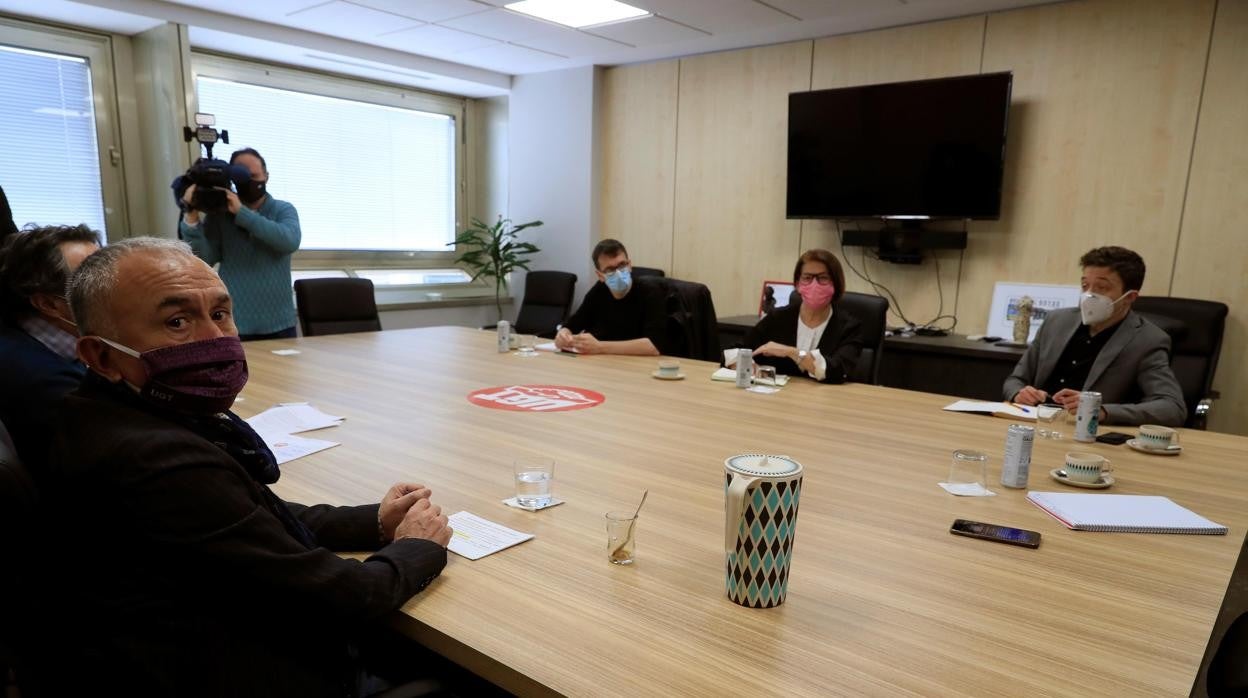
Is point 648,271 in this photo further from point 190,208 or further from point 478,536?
point 478,536

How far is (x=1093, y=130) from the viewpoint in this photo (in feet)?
13.1

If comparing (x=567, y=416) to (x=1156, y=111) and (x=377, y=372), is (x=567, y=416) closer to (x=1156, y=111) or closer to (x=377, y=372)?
(x=377, y=372)

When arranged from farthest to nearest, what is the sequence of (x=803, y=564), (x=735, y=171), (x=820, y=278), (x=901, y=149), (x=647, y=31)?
(x=735, y=171), (x=647, y=31), (x=901, y=149), (x=820, y=278), (x=803, y=564)

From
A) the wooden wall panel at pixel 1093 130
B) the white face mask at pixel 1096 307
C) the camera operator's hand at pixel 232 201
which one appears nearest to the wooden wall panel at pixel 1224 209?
the wooden wall panel at pixel 1093 130

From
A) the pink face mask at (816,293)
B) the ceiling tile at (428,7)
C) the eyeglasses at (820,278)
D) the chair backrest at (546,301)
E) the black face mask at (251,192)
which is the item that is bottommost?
the chair backrest at (546,301)

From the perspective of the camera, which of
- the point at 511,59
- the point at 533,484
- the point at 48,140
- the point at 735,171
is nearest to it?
the point at 533,484

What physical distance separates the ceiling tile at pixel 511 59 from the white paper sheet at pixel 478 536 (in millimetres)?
Result: 4615

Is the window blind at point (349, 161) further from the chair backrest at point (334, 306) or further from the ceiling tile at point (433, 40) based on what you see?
the chair backrest at point (334, 306)

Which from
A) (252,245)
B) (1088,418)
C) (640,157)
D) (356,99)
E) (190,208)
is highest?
(356,99)

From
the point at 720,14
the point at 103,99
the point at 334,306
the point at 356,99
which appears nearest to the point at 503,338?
the point at 334,306

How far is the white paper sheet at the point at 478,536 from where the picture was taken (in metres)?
1.28

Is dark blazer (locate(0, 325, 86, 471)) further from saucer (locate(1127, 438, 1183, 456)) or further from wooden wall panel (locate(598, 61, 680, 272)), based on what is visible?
wooden wall panel (locate(598, 61, 680, 272))

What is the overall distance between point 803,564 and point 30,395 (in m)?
1.60

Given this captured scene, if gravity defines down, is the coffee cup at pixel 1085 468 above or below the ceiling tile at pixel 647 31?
below
